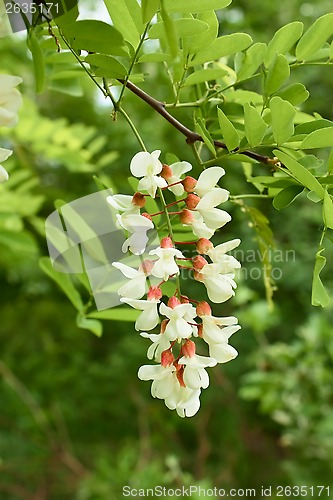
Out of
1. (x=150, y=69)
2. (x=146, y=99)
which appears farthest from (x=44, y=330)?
(x=146, y=99)

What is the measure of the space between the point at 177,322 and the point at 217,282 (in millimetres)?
23

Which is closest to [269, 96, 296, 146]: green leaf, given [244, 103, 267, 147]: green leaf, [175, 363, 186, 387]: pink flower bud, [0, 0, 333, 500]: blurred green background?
[244, 103, 267, 147]: green leaf

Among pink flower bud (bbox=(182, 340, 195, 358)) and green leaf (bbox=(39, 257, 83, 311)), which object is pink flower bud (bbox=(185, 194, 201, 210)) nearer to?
pink flower bud (bbox=(182, 340, 195, 358))

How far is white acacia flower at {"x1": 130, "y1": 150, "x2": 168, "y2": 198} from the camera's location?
0.24m

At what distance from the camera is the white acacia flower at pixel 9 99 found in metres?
0.22

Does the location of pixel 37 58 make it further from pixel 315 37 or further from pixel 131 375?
pixel 131 375

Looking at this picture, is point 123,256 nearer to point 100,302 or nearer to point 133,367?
point 100,302

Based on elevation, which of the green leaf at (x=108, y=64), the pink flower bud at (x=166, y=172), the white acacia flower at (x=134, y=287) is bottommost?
the white acacia flower at (x=134, y=287)

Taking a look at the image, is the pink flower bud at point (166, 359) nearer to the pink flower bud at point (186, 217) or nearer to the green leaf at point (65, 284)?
the pink flower bud at point (186, 217)

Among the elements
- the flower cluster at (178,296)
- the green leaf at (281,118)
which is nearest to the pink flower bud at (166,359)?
the flower cluster at (178,296)

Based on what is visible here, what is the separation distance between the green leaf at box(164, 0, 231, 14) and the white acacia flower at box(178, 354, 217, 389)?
138 millimetres

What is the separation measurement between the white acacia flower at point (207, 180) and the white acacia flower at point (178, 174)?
12mm

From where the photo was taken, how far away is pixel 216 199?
9.7 inches

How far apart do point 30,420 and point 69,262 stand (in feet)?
4.39
